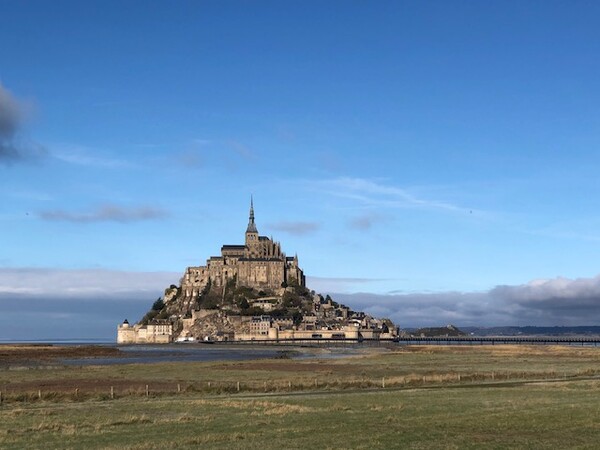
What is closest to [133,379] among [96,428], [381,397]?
[381,397]

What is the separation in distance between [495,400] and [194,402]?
537 inches

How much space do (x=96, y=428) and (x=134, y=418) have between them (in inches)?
92.7

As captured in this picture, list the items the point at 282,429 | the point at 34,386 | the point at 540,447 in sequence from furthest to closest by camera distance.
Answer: the point at 34,386 → the point at 282,429 → the point at 540,447

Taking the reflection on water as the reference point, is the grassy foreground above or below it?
below

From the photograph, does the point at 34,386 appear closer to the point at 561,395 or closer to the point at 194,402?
the point at 194,402

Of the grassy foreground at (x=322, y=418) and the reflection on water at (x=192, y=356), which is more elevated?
the reflection on water at (x=192, y=356)

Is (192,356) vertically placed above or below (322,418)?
above

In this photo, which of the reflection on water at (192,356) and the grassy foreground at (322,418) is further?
the reflection on water at (192,356)

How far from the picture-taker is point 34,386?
159 feet

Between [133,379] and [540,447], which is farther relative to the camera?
[133,379]

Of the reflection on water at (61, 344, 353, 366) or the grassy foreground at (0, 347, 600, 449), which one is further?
the reflection on water at (61, 344, 353, 366)

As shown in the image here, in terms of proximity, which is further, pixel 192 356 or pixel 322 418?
pixel 192 356

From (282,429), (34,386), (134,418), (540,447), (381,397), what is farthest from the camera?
(34,386)

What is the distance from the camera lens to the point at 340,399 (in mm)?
33969
